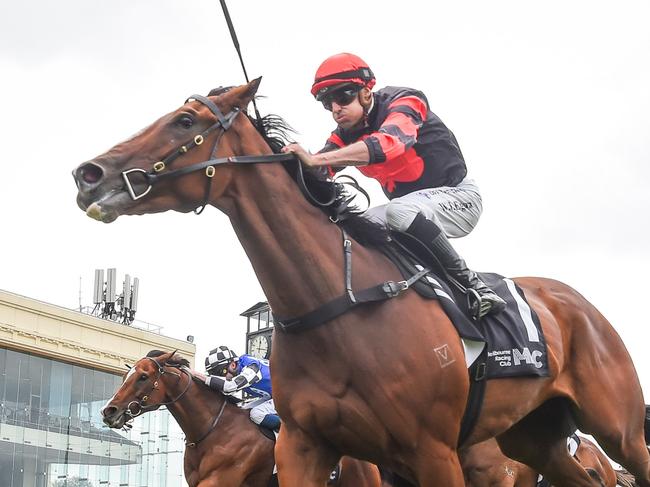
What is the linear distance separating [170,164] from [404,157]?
1685mm

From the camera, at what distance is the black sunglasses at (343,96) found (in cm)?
603

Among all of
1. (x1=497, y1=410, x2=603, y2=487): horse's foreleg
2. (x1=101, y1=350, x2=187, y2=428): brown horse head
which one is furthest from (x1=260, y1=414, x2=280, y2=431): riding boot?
(x1=497, y1=410, x2=603, y2=487): horse's foreleg

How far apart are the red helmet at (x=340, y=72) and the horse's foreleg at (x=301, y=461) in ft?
6.53

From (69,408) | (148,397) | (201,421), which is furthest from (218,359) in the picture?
(69,408)

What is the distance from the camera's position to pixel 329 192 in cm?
564

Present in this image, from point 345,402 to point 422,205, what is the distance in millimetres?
1400

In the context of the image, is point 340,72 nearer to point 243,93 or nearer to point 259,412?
point 243,93

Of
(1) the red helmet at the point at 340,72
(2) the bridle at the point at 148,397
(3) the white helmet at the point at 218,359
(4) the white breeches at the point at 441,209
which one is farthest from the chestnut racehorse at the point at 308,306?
(3) the white helmet at the point at 218,359

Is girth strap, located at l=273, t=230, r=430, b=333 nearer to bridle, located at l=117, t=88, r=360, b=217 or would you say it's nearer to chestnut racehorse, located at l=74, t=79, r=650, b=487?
chestnut racehorse, located at l=74, t=79, r=650, b=487

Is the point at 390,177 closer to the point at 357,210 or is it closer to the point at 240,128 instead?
the point at 357,210

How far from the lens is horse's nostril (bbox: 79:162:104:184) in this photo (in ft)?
16.0

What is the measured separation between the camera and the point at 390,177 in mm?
6324

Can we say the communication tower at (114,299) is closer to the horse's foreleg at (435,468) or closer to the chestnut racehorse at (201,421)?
the chestnut racehorse at (201,421)

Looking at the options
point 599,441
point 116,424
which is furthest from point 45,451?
point 599,441
